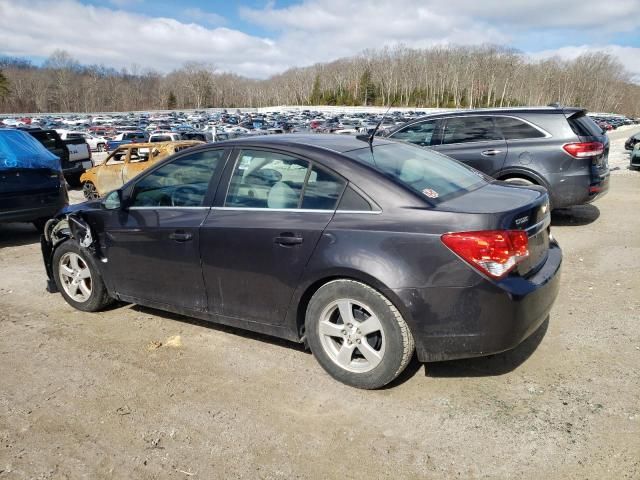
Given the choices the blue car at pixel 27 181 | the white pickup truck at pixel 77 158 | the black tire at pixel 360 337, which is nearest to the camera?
the black tire at pixel 360 337

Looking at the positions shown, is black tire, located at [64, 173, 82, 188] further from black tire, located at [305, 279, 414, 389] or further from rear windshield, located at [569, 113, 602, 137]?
black tire, located at [305, 279, 414, 389]

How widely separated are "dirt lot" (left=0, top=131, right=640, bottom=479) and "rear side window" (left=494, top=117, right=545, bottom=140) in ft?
11.1

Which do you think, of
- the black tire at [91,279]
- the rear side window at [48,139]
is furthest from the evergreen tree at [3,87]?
the black tire at [91,279]

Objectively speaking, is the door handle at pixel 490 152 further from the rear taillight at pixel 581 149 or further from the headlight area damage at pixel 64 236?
the headlight area damage at pixel 64 236

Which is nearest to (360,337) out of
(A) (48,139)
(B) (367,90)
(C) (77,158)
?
(A) (48,139)

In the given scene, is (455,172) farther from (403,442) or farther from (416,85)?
(416,85)

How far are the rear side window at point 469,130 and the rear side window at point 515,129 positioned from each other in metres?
→ 0.10

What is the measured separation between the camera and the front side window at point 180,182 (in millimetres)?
3707

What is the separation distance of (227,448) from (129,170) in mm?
10304

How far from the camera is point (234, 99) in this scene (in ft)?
561

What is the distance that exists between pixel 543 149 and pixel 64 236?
607 cm

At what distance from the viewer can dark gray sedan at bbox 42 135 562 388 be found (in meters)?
2.77

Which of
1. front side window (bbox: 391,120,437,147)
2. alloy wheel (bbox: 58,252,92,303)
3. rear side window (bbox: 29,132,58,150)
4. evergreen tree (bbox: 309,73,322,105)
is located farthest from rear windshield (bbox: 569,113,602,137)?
evergreen tree (bbox: 309,73,322,105)

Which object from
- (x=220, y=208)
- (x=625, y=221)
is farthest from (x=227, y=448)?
(x=625, y=221)
